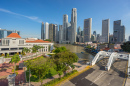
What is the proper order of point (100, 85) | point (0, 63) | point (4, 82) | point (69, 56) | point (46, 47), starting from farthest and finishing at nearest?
point (46, 47)
point (0, 63)
point (69, 56)
point (4, 82)
point (100, 85)

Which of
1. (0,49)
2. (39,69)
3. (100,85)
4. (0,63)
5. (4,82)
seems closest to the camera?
(39,69)

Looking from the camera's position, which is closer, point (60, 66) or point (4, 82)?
point (60, 66)

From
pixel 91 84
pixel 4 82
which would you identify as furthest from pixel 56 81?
pixel 4 82

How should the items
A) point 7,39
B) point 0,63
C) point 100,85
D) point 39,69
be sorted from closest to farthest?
point 39,69, point 100,85, point 0,63, point 7,39

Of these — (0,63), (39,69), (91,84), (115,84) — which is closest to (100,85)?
(91,84)

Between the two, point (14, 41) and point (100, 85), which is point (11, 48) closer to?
point (14, 41)

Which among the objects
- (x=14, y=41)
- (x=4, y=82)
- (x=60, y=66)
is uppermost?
(x=14, y=41)

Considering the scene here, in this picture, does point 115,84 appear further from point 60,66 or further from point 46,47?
point 46,47

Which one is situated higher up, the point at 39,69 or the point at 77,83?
the point at 39,69

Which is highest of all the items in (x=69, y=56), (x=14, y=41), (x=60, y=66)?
(x=14, y=41)
